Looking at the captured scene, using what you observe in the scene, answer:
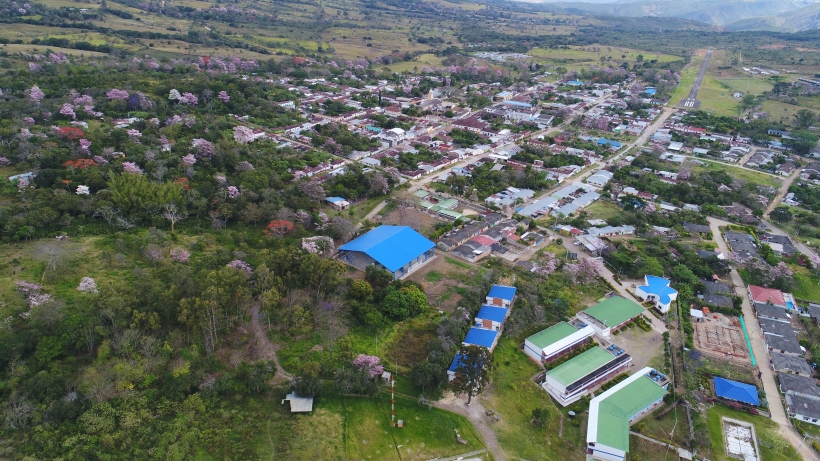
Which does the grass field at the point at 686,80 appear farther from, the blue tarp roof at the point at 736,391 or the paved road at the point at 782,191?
the blue tarp roof at the point at 736,391

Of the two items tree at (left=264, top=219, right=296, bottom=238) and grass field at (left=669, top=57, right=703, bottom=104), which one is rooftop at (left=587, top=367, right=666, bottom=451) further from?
grass field at (left=669, top=57, right=703, bottom=104)

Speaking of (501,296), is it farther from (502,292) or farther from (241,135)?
(241,135)

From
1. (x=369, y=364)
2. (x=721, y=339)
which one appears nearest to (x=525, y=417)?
(x=369, y=364)

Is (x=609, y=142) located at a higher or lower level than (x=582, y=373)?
lower

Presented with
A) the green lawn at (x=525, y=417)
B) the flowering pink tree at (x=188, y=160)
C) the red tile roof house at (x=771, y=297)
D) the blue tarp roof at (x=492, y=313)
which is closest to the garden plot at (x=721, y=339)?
the red tile roof house at (x=771, y=297)

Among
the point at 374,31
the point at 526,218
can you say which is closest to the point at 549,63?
the point at 374,31

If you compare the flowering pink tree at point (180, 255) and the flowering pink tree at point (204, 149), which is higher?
the flowering pink tree at point (204, 149)

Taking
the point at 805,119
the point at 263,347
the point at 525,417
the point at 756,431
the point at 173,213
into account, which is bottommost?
the point at 263,347
